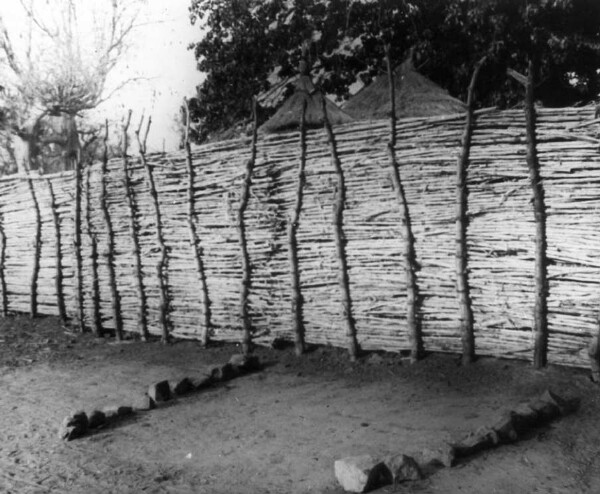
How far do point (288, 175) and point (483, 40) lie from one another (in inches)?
283

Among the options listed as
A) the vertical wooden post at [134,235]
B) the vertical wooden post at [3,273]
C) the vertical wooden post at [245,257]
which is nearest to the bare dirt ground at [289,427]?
the vertical wooden post at [245,257]

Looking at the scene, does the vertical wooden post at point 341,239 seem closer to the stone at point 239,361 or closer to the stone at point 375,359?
the stone at point 375,359

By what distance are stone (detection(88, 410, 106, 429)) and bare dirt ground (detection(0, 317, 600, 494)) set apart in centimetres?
9

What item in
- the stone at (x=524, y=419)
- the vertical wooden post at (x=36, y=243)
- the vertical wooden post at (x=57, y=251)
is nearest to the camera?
the stone at (x=524, y=419)

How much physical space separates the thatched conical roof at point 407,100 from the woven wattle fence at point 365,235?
415 cm

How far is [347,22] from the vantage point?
1355 centimetres

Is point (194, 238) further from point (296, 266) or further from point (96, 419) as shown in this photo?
point (96, 419)

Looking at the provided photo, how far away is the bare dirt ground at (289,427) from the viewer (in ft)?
11.6

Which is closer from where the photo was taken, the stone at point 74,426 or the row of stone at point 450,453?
the row of stone at point 450,453

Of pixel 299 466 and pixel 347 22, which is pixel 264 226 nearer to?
pixel 299 466

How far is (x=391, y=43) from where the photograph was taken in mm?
13977

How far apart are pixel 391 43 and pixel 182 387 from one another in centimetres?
1068

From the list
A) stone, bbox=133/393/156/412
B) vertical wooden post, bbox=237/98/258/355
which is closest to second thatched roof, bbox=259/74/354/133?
vertical wooden post, bbox=237/98/258/355

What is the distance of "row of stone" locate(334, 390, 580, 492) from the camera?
3320 mm
